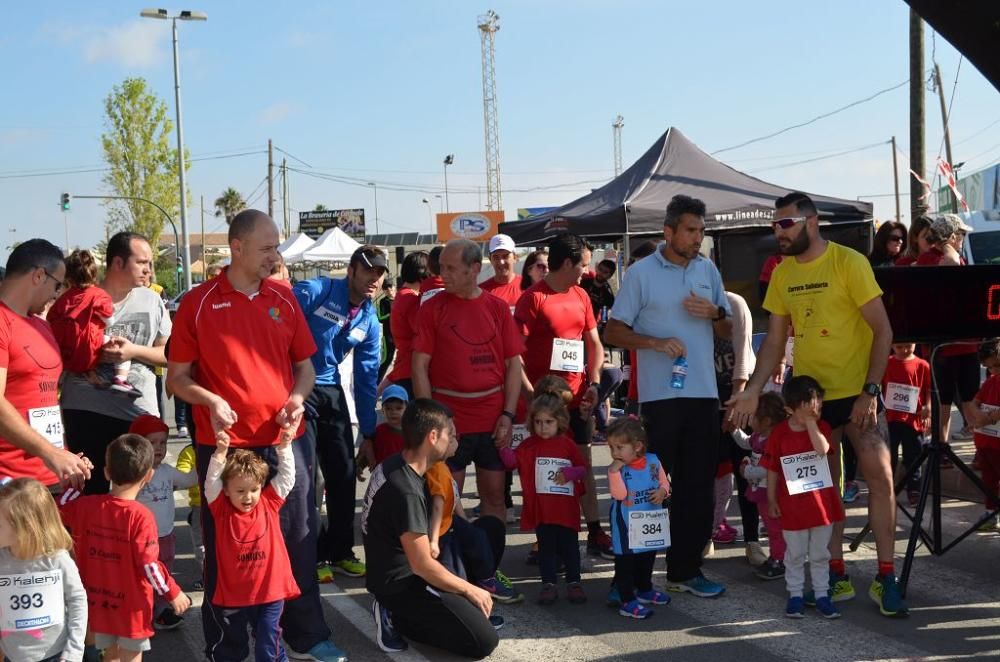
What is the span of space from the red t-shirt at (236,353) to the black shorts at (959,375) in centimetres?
589

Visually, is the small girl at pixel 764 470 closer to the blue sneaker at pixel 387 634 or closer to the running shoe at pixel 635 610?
the running shoe at pixel 635 610

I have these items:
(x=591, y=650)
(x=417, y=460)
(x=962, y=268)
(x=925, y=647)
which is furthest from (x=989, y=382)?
(x=417, y=460)

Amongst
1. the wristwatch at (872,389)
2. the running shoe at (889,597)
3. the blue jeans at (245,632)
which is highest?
the wristwatch at (872,389)

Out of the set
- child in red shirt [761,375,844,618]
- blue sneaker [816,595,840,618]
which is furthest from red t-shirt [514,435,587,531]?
blue sneaker [816,595,840,618]

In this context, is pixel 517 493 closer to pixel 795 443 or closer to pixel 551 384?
pixel 551 384

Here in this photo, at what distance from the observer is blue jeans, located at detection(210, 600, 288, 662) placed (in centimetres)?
465

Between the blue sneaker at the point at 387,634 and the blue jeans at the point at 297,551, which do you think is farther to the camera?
the blue sneaker at the point at 387,634

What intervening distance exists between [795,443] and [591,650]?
1.56 meters

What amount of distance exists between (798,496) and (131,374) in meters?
3.67

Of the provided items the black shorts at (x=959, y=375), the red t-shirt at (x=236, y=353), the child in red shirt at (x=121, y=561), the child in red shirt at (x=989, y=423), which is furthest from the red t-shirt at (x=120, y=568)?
the black shorts at (x=959, y=375)

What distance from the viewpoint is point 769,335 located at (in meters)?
6.01

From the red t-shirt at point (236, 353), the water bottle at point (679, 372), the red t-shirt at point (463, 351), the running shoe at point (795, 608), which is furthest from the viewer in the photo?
the red t-shirt at point (463, 351)

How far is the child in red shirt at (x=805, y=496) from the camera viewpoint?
5.55 m

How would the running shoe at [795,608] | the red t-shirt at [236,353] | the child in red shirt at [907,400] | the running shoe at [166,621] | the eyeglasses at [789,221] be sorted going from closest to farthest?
the red t-shirt at [236,353]
the running shoe at [795,608]
the running shoe at [166,621]
the eyeglasses at [789,221]
the child in red shirt at [907,400]
